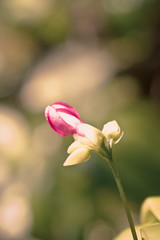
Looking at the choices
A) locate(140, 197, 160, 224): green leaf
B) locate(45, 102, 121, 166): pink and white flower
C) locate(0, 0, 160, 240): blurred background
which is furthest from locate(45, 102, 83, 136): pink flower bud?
locate(0, 0, 160, 240): blurred background

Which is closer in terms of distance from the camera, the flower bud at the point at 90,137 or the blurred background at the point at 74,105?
the flower bud at the point at 90,137

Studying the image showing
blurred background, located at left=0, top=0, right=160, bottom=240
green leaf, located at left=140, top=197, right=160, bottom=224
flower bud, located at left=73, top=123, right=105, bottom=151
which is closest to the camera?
flower bud, located at left=73, top=123, right=105, bottom=151

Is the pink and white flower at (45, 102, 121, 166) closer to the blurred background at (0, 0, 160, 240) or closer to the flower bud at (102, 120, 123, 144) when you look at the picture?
the flower bud at (102, 120, 123, 144)

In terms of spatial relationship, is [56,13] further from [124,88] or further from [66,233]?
[66,233]

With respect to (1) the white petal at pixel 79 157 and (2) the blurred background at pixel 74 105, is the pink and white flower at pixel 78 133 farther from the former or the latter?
(2) the blurred background at pixel 74 105

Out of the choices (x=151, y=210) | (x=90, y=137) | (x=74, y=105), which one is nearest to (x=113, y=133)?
(x=90, y=137)

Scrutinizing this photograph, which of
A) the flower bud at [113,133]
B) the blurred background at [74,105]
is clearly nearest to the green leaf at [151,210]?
the flower bud at [113,133]
